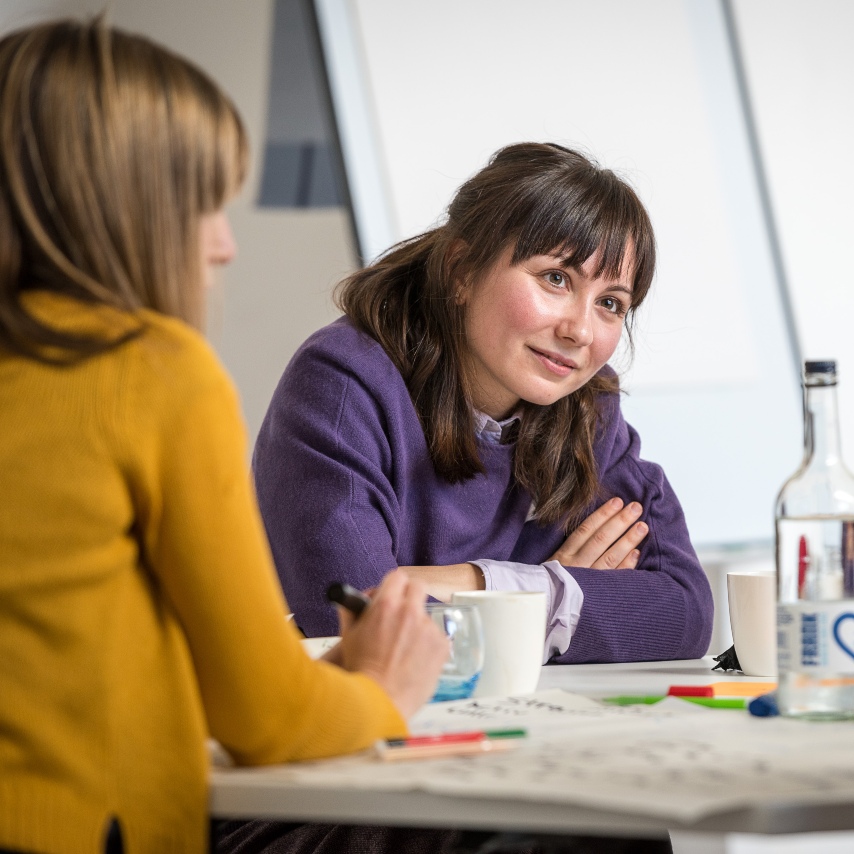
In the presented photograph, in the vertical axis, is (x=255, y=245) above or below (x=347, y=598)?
above

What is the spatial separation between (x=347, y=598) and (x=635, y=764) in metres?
0.26

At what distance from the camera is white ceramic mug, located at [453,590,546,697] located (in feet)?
3.44

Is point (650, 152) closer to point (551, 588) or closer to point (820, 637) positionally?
point (551, 588)

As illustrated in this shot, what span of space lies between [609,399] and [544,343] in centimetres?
24

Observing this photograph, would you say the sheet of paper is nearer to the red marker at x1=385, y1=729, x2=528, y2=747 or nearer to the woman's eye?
the red marker at x1=385, y1=729, x2=528, y2=747

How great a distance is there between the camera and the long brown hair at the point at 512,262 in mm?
1592

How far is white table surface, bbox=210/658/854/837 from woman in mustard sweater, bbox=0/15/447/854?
0.09ft

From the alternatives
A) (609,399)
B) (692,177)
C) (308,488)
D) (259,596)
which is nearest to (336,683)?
(259,596)

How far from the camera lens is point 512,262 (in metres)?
1.62

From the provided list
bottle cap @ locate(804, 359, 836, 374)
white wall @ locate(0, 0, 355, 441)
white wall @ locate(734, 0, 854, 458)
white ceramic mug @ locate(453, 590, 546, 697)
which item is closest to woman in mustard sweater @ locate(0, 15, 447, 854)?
white ceramic mug @ locate(453, 590, 546, 697)

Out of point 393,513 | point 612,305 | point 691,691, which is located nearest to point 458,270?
point 612,305

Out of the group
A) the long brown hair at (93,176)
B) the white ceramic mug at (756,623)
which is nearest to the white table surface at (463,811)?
the long brown hair at (93,176)

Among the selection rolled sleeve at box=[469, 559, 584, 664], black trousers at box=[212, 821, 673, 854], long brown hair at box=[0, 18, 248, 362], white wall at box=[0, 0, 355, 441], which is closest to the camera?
long brown hair at box=[0, 18, 248, 362]

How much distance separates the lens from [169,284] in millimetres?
801
